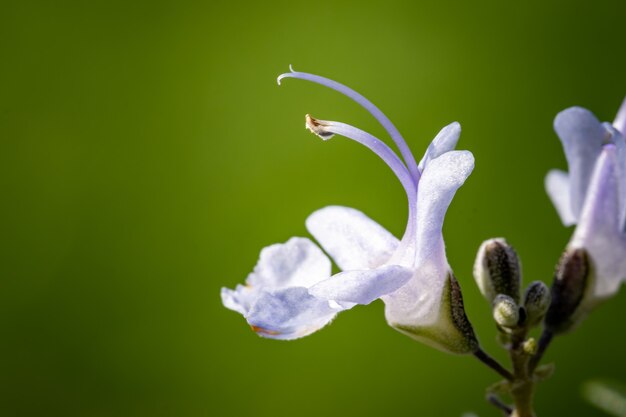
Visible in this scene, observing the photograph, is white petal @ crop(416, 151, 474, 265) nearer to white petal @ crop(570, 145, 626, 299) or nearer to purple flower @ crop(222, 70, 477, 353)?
purple flower @ crop(222, 70, 477, 353)

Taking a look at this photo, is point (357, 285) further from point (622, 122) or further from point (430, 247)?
point (622, 122)

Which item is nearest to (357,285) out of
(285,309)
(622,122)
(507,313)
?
(285,309)

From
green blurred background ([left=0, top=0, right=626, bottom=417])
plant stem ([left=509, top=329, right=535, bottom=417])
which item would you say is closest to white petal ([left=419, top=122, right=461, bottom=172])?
plant stem ([left=509, top=329, right=535, bottom=417])

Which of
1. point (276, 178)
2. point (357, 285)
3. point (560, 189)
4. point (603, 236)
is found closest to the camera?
point (357, 285)

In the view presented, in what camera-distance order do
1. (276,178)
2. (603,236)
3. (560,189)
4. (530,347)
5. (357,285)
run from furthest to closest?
1. (276,178)
2. (560,189)
3. (603,236)
4. (530,347)
5. (357,285)

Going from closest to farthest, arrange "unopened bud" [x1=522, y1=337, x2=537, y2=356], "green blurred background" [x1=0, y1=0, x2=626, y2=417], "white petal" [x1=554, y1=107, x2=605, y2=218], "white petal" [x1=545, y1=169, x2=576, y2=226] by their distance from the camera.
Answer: "unopened bud" [x1=522, y1=337, x2=537, y2=356] → "white petal" [x1=554, y1=107, x2=605, y2=218] → "white petal" [x1=545, y1=169, x2=576, y2=226] → "green blurred background" [x1=0, y1=0, x2=626, y2=417]

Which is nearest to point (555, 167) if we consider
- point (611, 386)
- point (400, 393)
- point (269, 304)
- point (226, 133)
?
point (400, 393)
